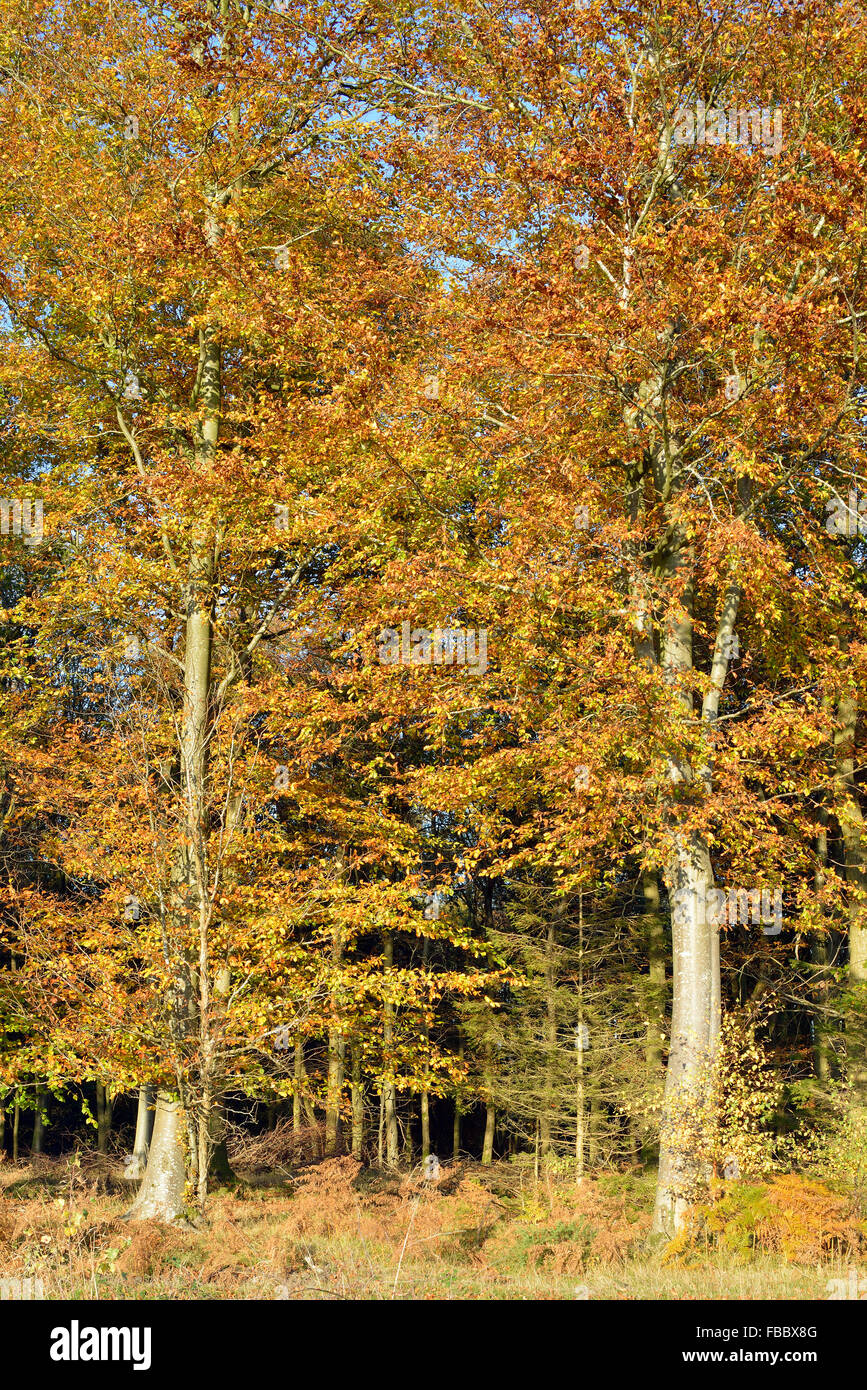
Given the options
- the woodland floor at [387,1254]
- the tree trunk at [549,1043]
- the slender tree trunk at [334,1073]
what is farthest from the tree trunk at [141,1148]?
the tree trunk at [549,1043]

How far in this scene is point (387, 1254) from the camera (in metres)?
9.54

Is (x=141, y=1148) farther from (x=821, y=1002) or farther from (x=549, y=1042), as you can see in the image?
(x=821, y=1002)

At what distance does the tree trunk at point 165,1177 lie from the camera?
1265 centimetres

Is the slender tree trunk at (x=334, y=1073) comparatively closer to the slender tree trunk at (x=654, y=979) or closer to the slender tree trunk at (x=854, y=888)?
the slender tree trunk at (x=654, y=979)

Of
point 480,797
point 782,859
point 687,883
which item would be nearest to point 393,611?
point 480,797

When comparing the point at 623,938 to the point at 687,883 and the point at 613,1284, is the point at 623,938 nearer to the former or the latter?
the point at 687,883

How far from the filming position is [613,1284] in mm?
8375

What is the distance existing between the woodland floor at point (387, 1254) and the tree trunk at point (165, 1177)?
0.53 m

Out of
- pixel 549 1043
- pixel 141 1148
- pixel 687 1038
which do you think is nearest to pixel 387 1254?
pixel 687 1038

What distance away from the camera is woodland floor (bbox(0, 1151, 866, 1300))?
7.74 metres

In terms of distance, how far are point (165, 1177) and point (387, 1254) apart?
15.1 ft

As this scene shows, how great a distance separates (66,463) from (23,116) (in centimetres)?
525

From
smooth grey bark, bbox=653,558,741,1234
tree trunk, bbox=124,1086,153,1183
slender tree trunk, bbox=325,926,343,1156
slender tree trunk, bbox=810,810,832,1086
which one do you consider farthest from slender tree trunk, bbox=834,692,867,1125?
tree trunk, bbox=124,1086,153,1183

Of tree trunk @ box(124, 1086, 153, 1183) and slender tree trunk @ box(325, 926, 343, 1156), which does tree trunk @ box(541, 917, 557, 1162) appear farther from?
tree trunk @ box(124, 1086, 153, 1183)
